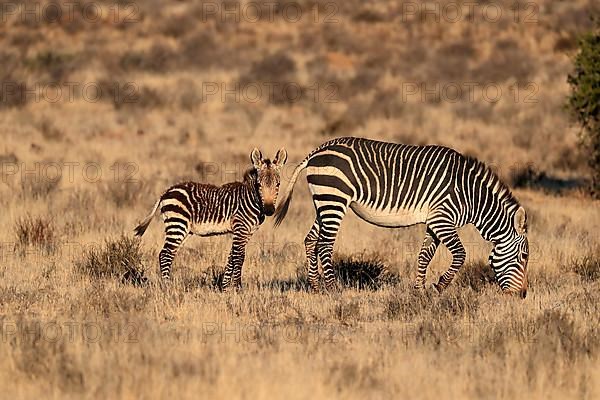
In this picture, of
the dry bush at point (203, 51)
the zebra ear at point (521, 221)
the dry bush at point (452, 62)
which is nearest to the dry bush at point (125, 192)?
the zebra ear at point (521, 221)

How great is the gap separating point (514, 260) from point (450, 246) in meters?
0.70

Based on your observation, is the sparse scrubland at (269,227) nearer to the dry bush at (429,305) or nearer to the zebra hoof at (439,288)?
the dry bush at (429,305)

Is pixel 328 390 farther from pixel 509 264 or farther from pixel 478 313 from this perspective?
pixel 509 264

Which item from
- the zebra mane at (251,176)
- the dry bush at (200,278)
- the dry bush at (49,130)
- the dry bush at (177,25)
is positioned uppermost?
the dry bush at (177,25)

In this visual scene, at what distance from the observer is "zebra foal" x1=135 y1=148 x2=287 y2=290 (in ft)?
35.3

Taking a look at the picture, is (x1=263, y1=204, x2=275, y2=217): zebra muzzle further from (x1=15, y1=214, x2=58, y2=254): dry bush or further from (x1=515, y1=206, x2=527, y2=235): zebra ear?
(x1=15, y1=214, x2=58, y2=254): dry bush

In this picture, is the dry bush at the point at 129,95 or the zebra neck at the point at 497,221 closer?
the zebra neck at the point at 497,221

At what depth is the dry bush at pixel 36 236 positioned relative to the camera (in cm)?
1255

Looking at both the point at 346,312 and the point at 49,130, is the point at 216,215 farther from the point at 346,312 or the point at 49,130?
the point at 49,130

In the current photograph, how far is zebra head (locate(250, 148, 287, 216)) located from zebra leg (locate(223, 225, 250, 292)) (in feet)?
1.74

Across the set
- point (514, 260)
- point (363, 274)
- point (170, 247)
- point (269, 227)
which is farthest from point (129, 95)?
point (514, 260)

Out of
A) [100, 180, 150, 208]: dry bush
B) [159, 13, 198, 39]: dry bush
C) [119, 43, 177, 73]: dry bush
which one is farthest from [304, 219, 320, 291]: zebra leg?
[159, 13, 198, 39]: dry bush

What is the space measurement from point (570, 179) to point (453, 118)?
7.18m

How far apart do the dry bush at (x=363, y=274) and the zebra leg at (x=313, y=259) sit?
0.44 m
